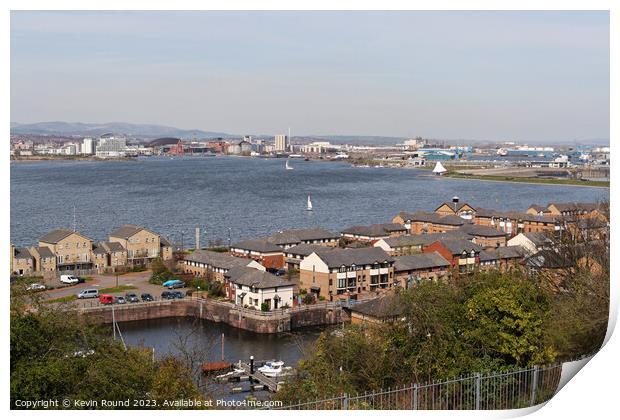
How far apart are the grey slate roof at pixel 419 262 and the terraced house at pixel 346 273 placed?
195 mm

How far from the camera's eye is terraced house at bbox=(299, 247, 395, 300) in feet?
26.6

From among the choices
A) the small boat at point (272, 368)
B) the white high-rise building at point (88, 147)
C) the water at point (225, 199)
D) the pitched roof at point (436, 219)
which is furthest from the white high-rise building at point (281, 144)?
the small boat at point (272, 368)

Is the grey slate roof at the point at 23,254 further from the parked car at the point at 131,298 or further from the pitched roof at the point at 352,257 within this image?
the pitched roof at the point at 352,257

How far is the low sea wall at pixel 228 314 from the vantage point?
23.5ft

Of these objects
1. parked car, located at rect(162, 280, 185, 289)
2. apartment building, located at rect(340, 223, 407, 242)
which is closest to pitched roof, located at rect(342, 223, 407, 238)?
apartment building, located at rect(340, 223, 407, 242)

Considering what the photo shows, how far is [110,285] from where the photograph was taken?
27.7ft

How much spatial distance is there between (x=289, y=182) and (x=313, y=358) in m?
24.9

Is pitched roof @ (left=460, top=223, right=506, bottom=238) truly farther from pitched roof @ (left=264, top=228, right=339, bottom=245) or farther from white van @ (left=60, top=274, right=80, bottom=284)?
white van @ (left=60, top=274, right=80, bottom=284)

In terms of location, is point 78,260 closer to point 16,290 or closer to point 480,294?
point 16,290

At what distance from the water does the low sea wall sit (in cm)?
455

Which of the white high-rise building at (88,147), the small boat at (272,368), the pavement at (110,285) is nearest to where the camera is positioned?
the small boat at (272,368)

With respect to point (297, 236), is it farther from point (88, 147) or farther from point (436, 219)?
point (88, 147)

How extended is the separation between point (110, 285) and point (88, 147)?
32272mm
